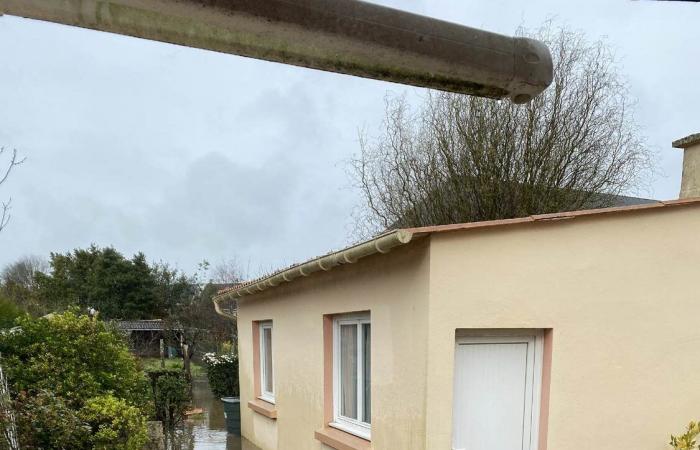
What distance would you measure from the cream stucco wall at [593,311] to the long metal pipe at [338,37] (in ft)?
9.37

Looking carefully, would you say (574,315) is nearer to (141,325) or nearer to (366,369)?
(366,369)

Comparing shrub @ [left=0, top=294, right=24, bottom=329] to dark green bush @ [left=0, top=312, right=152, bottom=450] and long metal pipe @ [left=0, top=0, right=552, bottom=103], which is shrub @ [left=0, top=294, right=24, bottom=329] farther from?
long metal pipe @ [left=0, top=0, right=552, bottom=103]

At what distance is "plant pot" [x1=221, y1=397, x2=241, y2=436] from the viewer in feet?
33.9

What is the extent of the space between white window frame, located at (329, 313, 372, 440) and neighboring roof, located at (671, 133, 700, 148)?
4.28 metres

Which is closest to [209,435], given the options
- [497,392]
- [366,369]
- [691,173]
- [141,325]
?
[366,369]

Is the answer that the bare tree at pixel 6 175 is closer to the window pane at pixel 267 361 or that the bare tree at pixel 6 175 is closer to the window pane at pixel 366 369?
the window pane at pixel 366 369

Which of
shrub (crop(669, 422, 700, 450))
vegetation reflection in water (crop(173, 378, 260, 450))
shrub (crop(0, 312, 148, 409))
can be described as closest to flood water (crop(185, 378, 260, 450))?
vegetation reflection in water (crop(173, 378, 260, 450))

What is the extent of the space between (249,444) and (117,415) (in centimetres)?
360

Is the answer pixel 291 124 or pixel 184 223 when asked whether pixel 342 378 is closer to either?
pixel 291 124

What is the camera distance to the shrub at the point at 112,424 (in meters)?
5.89

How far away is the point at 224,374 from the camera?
40.4 ft

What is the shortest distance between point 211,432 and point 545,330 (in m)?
8.91

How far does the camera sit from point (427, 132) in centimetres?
1123

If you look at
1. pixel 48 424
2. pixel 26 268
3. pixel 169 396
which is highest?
pixel 26 268
